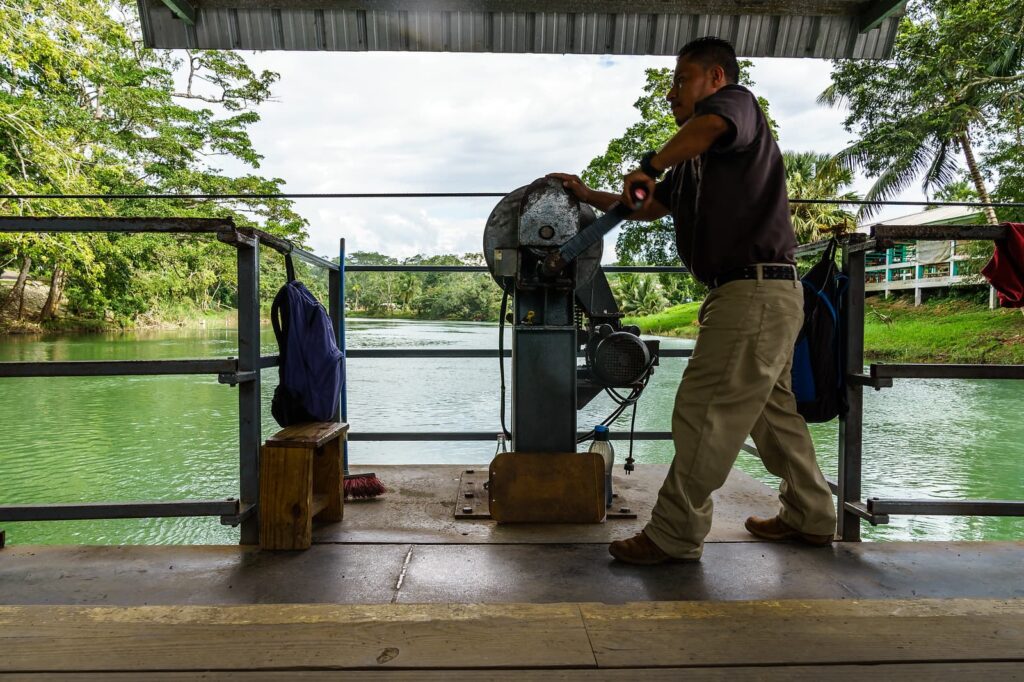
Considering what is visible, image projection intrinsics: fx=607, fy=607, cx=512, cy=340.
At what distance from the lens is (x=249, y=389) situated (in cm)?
195

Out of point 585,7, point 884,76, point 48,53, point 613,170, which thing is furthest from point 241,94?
point 585,7

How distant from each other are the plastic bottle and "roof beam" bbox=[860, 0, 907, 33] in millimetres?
2155

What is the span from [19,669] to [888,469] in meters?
5.40

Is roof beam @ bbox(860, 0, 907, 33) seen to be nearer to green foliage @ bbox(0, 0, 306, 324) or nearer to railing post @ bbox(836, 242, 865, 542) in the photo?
railing post @ bbox(836, 242, 865, 542)

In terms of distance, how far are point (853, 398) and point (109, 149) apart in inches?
865

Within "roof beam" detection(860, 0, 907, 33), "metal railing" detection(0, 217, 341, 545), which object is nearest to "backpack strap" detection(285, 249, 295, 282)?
"metal railing" detection(0, 217, 341, 545)

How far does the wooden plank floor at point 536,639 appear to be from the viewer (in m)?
1.20

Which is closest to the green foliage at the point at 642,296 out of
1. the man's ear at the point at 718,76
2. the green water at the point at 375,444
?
the green water at the point at 375,444

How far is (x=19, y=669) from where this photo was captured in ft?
3.90

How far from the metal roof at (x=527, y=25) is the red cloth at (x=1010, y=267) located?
129cm

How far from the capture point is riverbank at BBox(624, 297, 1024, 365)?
57.4ft

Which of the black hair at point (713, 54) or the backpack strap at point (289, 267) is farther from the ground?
the black hair at point (713, 54)

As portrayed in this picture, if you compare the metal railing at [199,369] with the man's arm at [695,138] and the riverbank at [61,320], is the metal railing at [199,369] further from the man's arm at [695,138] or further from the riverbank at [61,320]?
the riverbank at [61,320]

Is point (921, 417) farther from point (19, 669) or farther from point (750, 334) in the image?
point (19, 669)
